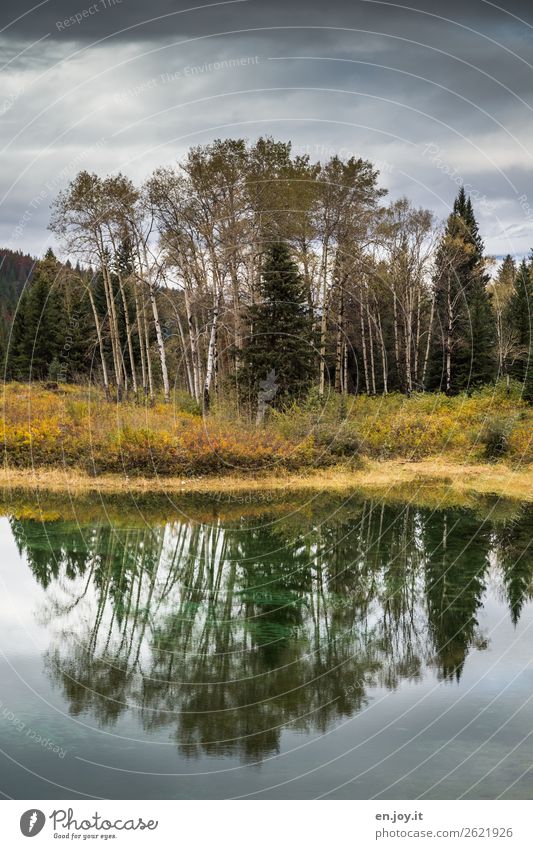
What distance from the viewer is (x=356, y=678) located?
28.3 feet

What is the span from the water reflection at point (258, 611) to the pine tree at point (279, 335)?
27.3 ft

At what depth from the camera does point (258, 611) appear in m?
11.2

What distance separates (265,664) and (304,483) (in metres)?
12.9

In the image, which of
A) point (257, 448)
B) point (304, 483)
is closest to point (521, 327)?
point (257, 448)

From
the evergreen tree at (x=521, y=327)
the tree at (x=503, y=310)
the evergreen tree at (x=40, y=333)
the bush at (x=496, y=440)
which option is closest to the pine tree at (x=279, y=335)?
the bush at (x=496, y=440)

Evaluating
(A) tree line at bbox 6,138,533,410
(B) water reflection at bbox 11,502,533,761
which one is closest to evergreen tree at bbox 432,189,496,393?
(A) tree line at bbox 6,138,533,410

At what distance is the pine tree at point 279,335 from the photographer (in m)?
24.7

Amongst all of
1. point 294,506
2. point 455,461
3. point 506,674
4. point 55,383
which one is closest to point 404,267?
point 455,461

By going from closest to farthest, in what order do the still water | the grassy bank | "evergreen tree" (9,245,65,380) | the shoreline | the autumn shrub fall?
the still water < the shoreline < the grassy bank < the autumn shrub < "evergreen tree" (9,245,65,380)

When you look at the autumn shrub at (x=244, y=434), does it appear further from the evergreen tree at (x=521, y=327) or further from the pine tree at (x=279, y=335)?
the evergreen tree at (x=521, y=327)

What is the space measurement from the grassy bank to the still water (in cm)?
576

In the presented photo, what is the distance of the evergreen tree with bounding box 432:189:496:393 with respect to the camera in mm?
34438

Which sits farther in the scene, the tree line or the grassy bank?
the tree line

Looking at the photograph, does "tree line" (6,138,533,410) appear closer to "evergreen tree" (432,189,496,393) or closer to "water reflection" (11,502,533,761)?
"evergreen tree" (432,189,496,393)
